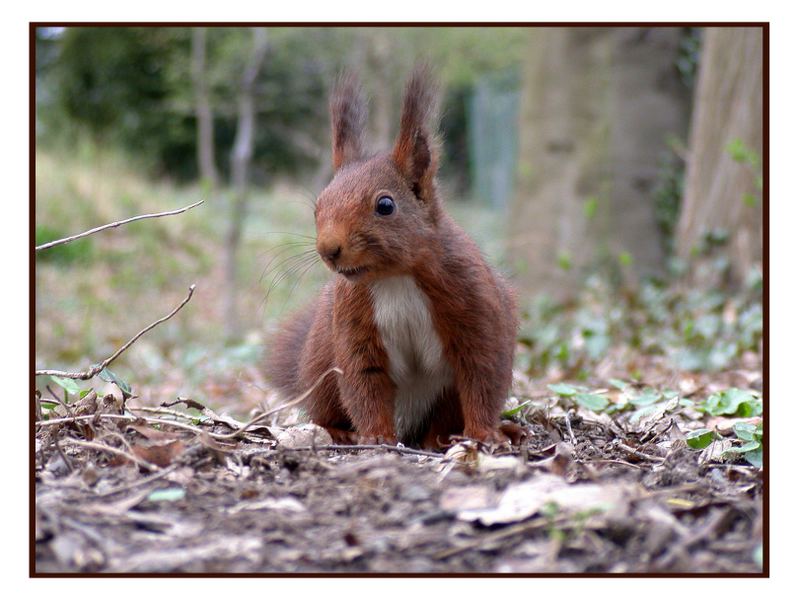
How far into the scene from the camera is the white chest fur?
358cm

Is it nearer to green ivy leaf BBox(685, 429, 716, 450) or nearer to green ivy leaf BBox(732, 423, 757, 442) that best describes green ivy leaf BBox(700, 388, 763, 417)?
green ivy leaf BBox(732, 423, 757, 442)

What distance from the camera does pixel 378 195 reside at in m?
3.41

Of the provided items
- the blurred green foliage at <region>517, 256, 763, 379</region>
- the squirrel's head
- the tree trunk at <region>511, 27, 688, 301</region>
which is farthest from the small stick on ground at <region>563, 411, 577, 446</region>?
the tree trunk at <region>511, 27, 688, 301</region>

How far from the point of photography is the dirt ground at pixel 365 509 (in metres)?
2.31

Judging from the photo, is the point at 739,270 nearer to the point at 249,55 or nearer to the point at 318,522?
the point at 318,522

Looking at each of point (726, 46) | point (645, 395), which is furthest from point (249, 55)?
point (645, 395)

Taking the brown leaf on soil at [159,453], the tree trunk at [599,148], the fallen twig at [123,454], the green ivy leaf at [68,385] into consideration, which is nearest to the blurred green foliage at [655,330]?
the tree trunk at [599,148]

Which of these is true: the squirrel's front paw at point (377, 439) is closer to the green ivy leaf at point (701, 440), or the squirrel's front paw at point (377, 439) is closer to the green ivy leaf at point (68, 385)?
the green ivy leaf at point (68, 385)

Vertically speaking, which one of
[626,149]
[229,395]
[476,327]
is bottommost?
[229,395]

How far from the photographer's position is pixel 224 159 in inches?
815

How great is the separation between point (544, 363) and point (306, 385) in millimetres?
3732

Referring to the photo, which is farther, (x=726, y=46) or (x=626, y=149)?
(x=626, y=149)

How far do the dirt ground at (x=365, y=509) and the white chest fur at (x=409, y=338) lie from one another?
0.44 metres

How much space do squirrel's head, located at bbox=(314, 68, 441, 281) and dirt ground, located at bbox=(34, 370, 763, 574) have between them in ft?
2.32
